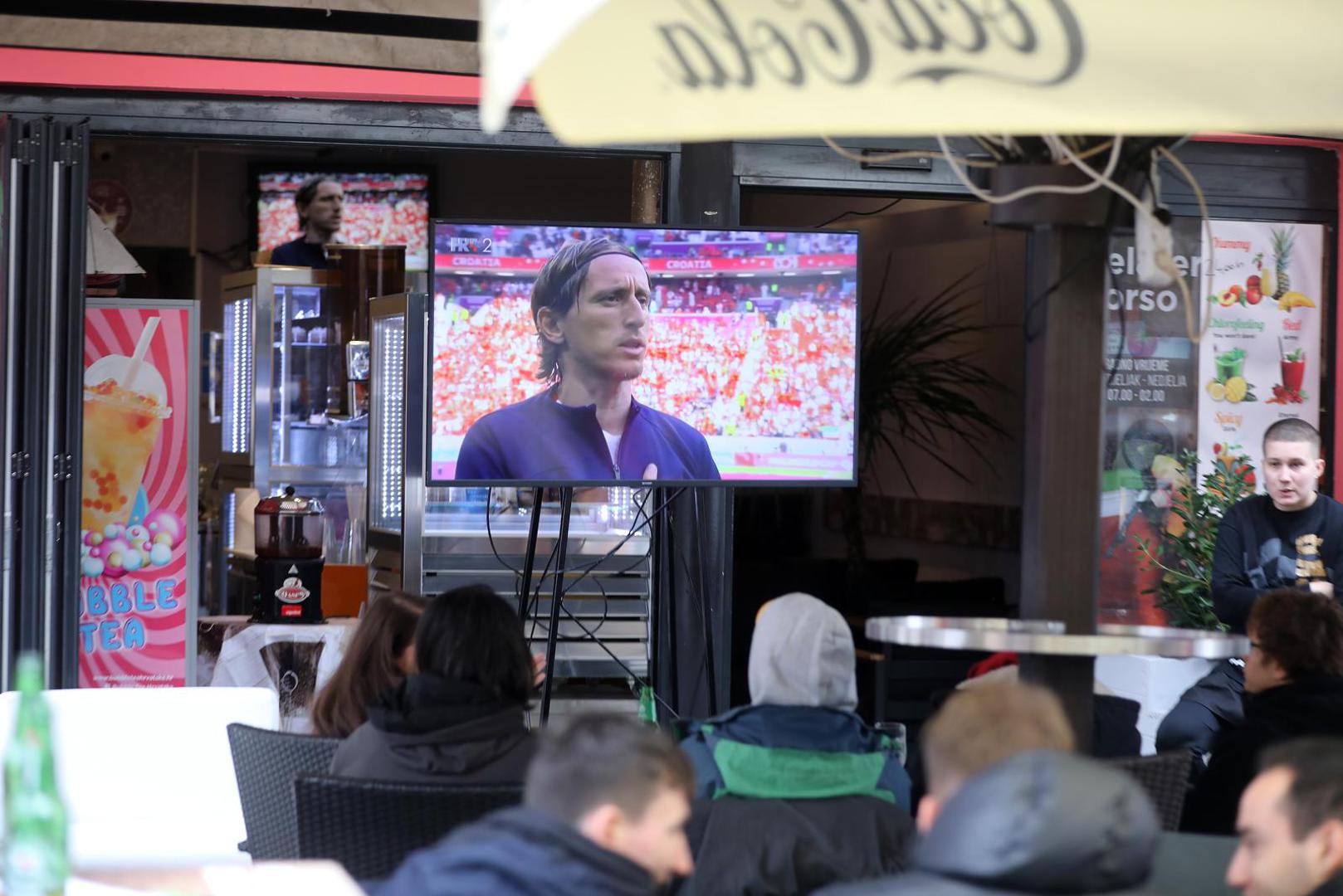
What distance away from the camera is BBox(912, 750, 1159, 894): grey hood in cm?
155

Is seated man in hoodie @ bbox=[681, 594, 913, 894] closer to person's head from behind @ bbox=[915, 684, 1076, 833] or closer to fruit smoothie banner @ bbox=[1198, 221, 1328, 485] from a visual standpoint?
person's head from behind @ bbox=[915, 684, 1076, 833]

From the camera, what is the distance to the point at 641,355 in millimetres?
5020

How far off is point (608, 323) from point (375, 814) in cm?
249

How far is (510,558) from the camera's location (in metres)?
6.23

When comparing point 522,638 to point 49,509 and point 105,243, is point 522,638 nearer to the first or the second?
point 49,509

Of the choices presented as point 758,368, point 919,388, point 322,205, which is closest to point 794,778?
point 758,368

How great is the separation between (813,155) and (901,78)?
384 cm

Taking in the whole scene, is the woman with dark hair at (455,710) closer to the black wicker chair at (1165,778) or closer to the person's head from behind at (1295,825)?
the black wicker chair at (1165,778)

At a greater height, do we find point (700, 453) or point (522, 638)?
point (700, 453)

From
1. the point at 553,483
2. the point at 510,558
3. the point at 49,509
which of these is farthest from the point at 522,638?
the point at 510,558

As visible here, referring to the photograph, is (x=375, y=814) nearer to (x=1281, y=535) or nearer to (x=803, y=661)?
(x=803, y=661)

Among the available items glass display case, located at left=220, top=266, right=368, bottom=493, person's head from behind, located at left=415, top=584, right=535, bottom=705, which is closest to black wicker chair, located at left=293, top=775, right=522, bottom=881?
person's head from behind, located at left=415, top=584, right=535, bottom=705

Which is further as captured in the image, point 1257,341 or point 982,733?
point 1257,341

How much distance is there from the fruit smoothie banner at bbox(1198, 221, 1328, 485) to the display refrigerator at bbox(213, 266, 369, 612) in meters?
3.47
